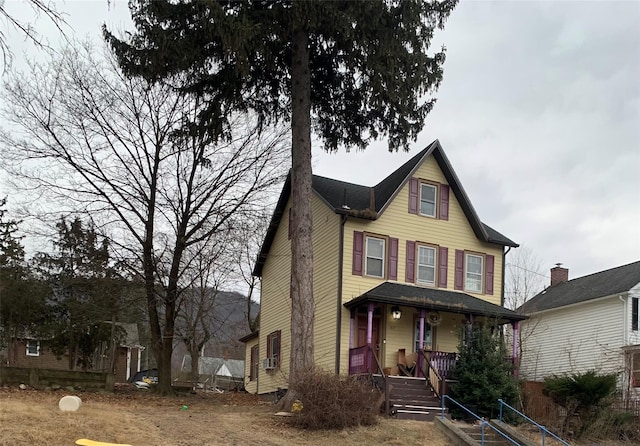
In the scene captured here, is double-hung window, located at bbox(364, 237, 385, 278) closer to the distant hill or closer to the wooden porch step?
the wooden porch step

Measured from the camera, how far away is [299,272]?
1669 centimetres

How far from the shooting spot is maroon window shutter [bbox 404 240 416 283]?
21.0m

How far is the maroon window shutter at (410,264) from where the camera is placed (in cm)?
2097

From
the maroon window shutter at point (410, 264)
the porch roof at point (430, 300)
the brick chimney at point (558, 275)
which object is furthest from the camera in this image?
the brick chimney at point (558, 275)

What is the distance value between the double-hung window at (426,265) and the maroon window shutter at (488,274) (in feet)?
6.73

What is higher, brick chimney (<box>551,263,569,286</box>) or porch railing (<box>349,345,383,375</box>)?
brick chimney (<box>551,263,569,286</box>)

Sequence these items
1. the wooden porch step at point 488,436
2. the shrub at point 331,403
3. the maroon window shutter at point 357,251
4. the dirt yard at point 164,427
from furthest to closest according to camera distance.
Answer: the maroon window shutter at point 357,251
the wooden porch step at point 488,436
the shrub at point 331,403
the dirt yard at point 164,427

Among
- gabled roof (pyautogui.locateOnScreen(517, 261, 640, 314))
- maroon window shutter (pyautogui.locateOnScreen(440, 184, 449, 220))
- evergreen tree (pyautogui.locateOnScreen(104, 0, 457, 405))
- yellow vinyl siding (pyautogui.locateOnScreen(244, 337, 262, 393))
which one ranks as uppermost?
evergreen tree (pyautogui.locateOnScreen(104, 0, 457, 405))

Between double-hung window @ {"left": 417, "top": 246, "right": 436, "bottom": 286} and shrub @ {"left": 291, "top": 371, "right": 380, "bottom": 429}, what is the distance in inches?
310

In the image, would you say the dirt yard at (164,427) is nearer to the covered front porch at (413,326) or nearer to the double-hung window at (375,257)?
the covered front porch at (413,326)

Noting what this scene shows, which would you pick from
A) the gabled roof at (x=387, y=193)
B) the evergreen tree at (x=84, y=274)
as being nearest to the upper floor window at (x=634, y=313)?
the gabled roof at (x=387, y=193)

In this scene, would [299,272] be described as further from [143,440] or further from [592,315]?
[592,315]

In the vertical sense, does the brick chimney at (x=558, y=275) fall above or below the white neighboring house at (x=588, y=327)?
above

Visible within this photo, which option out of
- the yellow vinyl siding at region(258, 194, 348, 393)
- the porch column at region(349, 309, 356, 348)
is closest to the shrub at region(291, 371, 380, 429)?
the yellow vinyl siding at region(258, 194, 348, 393)
